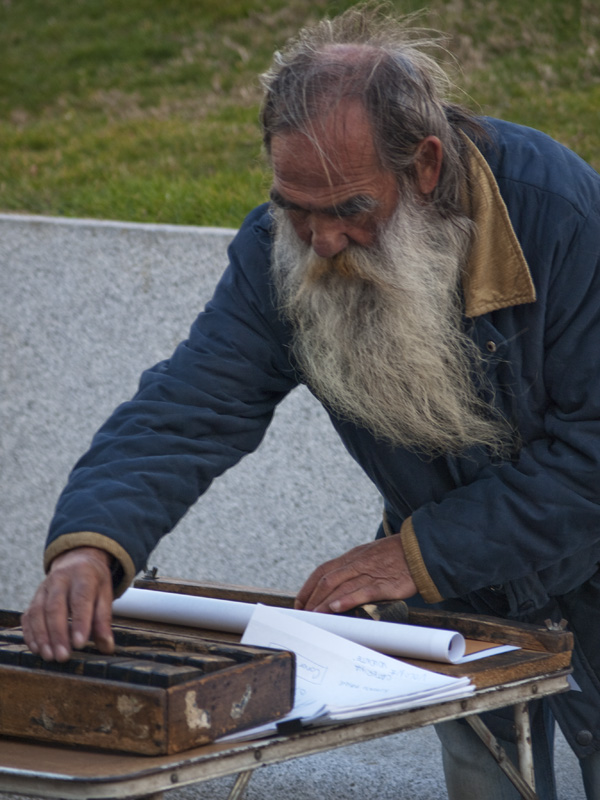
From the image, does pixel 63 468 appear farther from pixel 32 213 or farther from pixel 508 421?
pixel 508 421

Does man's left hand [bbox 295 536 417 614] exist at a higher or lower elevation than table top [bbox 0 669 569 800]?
lower

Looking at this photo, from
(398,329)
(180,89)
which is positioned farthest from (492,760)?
(180,89)

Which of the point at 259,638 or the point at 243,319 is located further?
the point at 243,319

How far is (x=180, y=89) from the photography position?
708 cm

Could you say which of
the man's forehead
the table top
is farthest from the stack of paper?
the man's forehead

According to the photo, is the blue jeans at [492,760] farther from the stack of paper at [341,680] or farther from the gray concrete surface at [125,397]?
the gray concrete surface at [125,397]

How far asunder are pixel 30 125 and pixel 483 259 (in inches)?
216

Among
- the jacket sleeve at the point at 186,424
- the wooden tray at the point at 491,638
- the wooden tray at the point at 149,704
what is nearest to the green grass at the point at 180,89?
the jacket sleeve at the point at 186,424

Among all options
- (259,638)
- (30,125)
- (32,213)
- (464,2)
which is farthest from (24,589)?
(464,2)

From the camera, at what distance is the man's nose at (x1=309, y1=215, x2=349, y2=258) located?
1.97 meters

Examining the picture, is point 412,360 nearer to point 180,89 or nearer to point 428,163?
point 428,163

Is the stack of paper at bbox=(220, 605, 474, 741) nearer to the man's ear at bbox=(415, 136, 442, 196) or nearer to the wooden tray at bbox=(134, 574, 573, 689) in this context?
the wooden tray at bbox=(134, 574, 573, 689)

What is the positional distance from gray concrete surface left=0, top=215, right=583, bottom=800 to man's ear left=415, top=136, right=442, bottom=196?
1.86 meters

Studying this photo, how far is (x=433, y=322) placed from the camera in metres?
2.07
